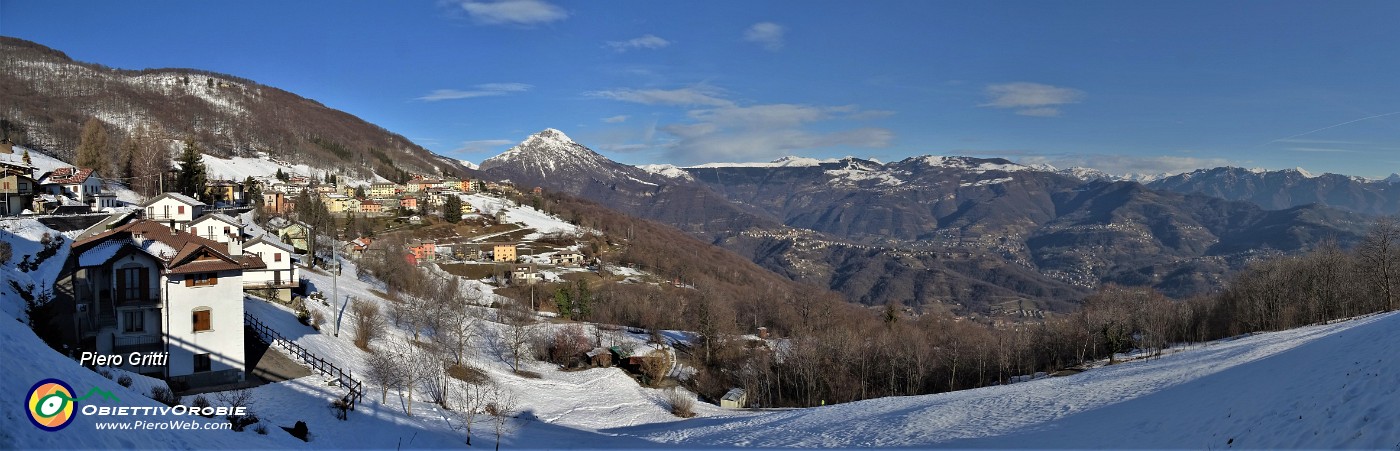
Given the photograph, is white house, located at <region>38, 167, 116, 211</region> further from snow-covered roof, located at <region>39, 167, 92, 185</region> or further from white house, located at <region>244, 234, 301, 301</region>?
white house, located at <region>244, 234, 301, 301</region>

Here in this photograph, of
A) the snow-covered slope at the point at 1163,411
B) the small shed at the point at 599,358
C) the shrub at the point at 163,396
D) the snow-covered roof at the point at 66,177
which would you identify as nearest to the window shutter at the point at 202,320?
the shrub at the point at 163,396

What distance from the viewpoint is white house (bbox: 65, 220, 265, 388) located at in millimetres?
24172

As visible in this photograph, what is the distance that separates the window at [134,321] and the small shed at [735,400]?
116 ft

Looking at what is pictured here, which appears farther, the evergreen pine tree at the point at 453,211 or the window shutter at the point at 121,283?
the evergreen pine tree at the point at 453,211

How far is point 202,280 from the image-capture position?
25.3 metres

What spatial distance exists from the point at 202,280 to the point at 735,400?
116ft

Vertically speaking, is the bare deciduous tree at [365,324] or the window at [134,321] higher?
the window at [134,321]

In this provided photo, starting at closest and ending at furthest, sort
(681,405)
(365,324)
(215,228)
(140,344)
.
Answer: (140,344)
(365,324)
(681,405)
(215,228)

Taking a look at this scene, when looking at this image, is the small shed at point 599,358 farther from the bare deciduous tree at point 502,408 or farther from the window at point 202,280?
the window at point 202,280

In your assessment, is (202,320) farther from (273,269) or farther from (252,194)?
(252,194)

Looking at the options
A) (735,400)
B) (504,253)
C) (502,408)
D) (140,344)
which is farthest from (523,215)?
(140,344)

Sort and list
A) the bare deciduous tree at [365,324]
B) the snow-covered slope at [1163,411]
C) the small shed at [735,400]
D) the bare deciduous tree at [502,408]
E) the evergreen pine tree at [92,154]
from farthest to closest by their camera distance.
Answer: the evergreen pine tree at [92,154]
the small shed at [735,400]
the bare deciduous tree at [365,324]
the bare deciduous tree at [502,408]
the snow-covered slope at [1163,411]

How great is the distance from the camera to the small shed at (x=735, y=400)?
4980 centimetres

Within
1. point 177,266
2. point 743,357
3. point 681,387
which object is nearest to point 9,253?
point 177,266
